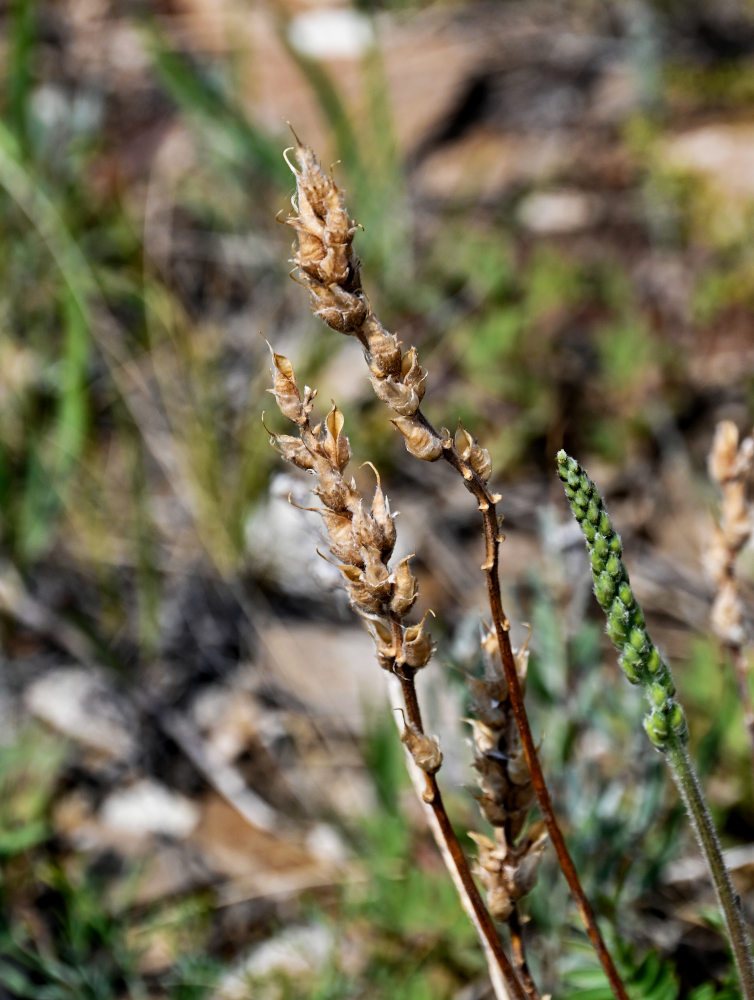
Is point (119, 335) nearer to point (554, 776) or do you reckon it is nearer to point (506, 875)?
point (554, 776)

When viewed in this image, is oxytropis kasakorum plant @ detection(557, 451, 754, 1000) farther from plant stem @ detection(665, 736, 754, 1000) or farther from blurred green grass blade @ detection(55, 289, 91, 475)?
blurred green grass blade @ detection(55, 289, 91, 475)

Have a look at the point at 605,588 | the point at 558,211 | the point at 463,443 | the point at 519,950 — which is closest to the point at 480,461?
the point at 463,443

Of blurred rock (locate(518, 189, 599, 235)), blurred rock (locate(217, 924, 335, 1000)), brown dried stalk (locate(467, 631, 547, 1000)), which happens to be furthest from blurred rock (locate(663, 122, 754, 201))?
brown dried stalk (locate(467, 631, 547, 1000))

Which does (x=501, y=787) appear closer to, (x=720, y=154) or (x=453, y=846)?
(x=453, y=846)

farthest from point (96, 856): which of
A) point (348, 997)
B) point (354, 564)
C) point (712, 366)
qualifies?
point (712, 366)

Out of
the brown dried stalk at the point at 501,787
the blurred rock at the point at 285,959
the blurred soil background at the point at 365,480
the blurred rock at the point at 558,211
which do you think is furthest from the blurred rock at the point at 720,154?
the brown dried stalk at the point at 501,787

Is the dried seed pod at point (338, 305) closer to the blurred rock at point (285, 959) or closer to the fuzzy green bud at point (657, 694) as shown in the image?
the fuzzy green bud at point (657, 694)
